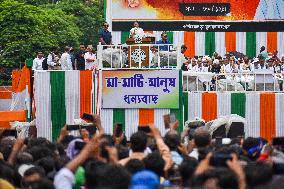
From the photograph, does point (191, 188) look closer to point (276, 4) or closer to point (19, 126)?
point (19, 126)

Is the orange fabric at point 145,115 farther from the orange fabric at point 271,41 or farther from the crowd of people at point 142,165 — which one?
the crowd of people at point 142,165

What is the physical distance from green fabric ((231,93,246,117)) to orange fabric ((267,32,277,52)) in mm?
13041

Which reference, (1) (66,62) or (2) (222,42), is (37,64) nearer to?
(1) (66,62)

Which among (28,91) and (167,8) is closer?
(28,91)

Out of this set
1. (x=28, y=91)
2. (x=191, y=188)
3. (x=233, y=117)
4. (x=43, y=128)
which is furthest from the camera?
(x=28, y=91)

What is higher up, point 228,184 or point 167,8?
point 167,8

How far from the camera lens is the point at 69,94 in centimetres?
3297

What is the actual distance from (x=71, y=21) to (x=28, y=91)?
37.0 m

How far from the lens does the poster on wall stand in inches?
1763

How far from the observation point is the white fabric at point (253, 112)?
32.4 metres

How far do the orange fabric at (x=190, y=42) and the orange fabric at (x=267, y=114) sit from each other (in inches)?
494

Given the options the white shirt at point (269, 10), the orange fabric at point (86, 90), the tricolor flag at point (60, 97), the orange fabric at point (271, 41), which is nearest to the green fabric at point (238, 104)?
the tricolor flag at point (60, 97)

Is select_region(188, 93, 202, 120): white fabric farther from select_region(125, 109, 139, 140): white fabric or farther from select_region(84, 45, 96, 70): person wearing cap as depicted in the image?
select_region(84, 45, 96, 70): person wearing cap

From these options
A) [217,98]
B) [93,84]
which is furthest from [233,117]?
[93,84]
